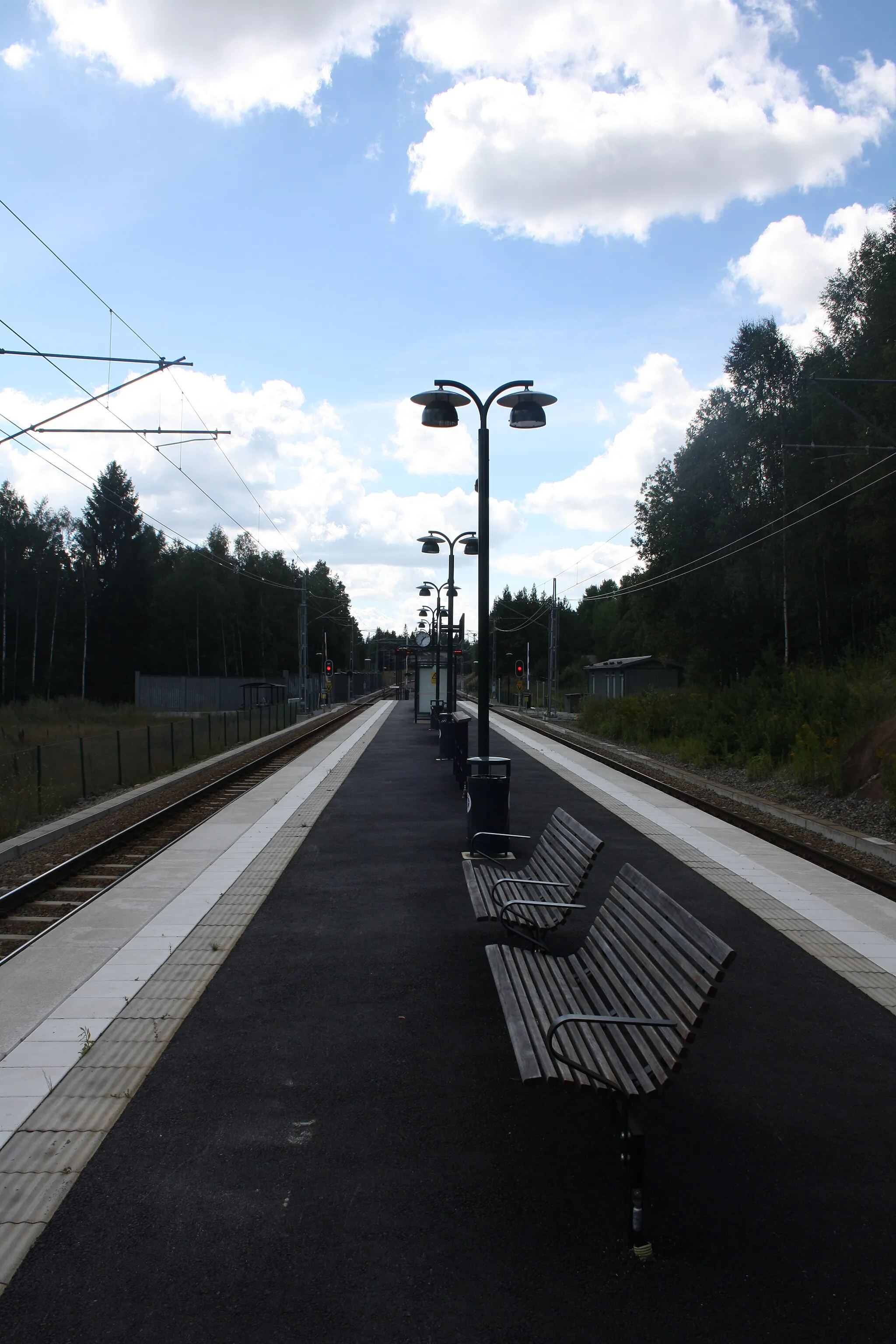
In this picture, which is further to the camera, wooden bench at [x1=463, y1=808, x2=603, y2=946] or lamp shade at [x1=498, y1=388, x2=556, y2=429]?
lamp shade at [x1=498, y1=388, x2=556, y2=429]

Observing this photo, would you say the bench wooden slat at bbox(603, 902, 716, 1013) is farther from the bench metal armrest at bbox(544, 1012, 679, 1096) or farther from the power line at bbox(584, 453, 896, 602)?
the power line at bbox(584, 453, 896, 602)

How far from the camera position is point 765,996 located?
5734mm

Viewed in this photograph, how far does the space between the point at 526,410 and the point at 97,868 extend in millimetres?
6411

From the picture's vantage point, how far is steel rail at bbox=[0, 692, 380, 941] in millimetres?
8375

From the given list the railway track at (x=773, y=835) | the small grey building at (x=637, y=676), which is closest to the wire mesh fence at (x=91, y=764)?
the railway track at (x=773, y=835)

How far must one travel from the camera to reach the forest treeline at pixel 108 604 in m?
65.0

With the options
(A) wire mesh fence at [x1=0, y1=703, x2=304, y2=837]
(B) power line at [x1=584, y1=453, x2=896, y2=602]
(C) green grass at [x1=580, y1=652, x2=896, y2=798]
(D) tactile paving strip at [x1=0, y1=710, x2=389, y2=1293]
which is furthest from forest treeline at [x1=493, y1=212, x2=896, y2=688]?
(D) tactile paving strip at [x1=0, y1=710, x2=389, y2=1293]

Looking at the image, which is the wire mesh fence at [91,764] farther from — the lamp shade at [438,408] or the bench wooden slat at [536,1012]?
the bench wooden slat at [536,1012]

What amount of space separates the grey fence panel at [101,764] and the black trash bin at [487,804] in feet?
29.7

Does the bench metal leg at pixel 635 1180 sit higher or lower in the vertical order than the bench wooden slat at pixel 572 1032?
lower

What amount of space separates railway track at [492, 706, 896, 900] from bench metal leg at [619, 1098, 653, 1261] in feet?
19.2

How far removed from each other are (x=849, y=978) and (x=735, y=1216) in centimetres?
302

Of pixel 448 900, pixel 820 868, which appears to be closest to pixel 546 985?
pixel 448 900

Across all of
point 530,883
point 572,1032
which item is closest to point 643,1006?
point 572,1032
